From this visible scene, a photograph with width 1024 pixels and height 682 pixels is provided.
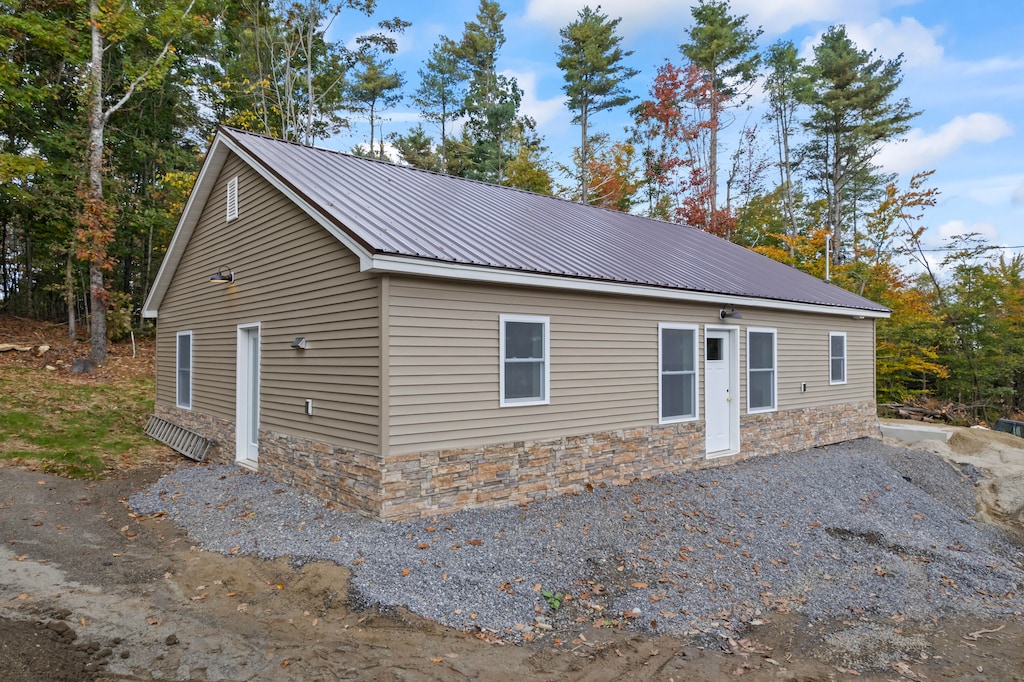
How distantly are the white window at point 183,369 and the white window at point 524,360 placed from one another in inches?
291

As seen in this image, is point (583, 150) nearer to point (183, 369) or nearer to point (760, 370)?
point (760, 370)

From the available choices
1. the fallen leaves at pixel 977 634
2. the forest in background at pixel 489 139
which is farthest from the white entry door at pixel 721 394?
the forest in background at pixel 489 139

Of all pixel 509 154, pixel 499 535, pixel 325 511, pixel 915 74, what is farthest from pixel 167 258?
pixel 915 74

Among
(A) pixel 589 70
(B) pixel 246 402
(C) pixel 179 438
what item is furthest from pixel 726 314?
(A) pixel 589 70

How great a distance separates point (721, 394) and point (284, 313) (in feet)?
24.1

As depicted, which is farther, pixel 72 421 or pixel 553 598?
pixel 72 421

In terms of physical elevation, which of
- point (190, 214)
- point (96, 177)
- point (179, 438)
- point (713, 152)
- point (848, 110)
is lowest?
point (179, 438)

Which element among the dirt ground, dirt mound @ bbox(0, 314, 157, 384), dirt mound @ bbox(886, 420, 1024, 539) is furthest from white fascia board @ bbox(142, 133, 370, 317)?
dirt mound @ bbox(886, 420, 1024, 539)

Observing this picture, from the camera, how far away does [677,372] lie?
9.45 meters

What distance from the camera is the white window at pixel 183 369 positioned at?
450 inches

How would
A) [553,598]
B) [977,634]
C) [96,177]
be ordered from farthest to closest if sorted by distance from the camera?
1. [96,177]
2. [553,598]
3. [977,634]

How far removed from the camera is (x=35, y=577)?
518cm

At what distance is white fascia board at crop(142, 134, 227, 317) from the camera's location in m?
9.91

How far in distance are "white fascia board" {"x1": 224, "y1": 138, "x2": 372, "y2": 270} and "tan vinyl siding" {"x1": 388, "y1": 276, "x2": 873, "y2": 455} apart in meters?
0.45
